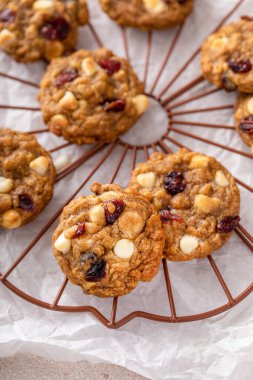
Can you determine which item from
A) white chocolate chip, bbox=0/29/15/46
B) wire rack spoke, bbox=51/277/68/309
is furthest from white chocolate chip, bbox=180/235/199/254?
white chocolate chip, bbox=0/29/15/46

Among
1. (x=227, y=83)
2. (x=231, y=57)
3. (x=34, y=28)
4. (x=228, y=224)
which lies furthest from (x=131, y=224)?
(x=34, y=28)

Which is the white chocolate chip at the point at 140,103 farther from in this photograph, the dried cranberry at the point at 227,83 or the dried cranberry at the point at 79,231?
the dried cranberry at the point at 79,231

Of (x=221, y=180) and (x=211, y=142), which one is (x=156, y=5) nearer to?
(x=211, y=142)

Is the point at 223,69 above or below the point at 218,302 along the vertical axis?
above

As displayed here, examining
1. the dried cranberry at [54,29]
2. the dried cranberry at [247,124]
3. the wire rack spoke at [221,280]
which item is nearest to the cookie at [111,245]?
the wire rack spoke at [221,280]

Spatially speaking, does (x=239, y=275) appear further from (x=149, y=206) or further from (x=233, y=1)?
(x=233, y=1)

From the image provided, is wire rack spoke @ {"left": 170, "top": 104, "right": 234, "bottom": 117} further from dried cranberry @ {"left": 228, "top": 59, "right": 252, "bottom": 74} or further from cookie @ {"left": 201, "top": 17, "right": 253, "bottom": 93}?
dried cranberry @ {"left": 228, "top": 59, "right": 252, "bottom": 74}

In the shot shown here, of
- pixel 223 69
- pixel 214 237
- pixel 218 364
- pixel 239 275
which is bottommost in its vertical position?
pixel 218 364

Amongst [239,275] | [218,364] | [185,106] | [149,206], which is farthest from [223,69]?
[218,364]
